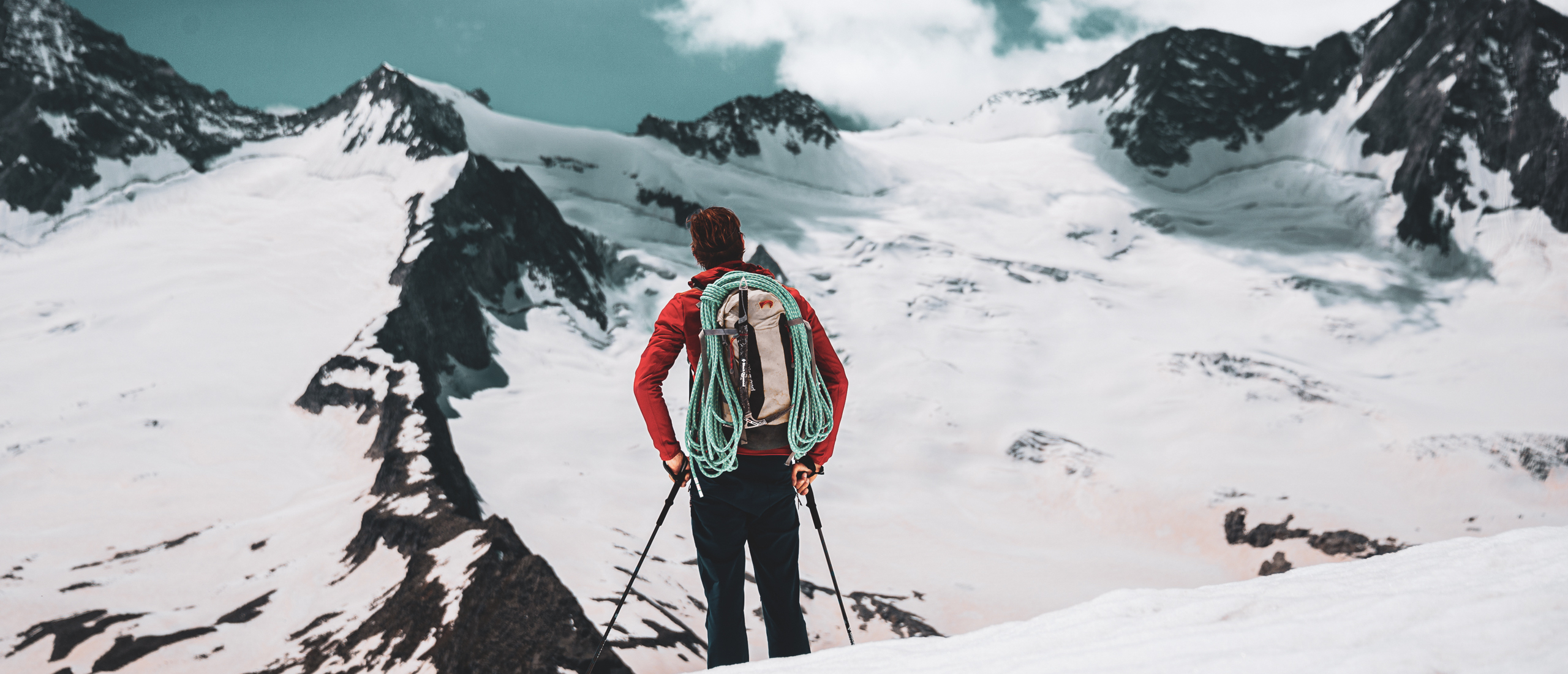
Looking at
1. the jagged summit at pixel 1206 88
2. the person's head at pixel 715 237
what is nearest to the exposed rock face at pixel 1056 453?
the person's head at pixel 715 237

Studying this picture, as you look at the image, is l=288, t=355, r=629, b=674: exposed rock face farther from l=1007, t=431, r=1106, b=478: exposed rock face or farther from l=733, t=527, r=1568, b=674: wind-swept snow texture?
l=1007, t=431, r=1106, b=478: exposed rock face

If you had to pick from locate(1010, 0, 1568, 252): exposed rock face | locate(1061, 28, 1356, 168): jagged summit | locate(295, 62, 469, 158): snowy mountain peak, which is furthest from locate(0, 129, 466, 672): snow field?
locate(1061, 28, 1356, 168): jagged summit

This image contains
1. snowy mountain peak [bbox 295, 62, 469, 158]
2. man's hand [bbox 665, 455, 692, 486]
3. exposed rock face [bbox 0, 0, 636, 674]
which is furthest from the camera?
snowy mountain peak [bbox 295, 62, 469, 158]

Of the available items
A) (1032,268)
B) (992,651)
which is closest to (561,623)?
(992,651)

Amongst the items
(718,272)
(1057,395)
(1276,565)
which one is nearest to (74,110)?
(1057,395)

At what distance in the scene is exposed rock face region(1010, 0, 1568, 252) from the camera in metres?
110

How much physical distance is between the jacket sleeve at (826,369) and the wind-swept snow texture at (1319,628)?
1.25 m

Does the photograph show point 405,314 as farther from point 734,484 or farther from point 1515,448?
point 1515,448

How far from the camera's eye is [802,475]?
16.6ft

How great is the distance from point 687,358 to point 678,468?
25.4 inches

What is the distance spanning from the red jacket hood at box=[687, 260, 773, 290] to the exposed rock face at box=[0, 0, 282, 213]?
3345 inches

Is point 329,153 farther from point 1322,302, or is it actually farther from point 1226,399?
point 1322,302

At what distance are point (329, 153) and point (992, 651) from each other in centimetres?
9395

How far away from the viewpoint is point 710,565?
5168 mm
